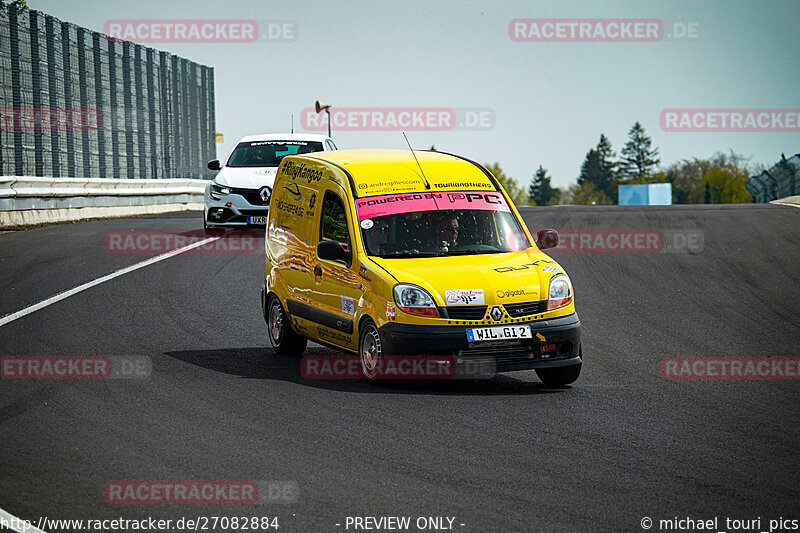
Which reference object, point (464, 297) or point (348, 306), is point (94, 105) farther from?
point (464, 297)

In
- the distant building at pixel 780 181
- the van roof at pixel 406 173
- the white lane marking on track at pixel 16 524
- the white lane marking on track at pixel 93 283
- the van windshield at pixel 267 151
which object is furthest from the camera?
the distant building at pixel 780 181

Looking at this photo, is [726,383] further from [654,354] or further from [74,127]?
[74,127]

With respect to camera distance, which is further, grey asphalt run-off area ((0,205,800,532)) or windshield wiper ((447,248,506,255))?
windshield wiper ((447,248,506,255))

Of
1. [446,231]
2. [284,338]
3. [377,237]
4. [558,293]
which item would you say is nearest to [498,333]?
[558,293]

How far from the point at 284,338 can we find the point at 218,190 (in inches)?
414

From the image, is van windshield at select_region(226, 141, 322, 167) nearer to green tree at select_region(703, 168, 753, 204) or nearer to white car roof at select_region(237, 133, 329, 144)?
white car roof at select_region(237, 133, 329, 144)

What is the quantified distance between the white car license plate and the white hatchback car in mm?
12316

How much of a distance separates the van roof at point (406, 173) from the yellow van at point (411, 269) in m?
0.01

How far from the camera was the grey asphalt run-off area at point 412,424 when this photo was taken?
616 cm

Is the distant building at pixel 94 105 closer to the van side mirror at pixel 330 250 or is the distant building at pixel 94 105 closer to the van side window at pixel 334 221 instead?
the van side window at pixel 334 221

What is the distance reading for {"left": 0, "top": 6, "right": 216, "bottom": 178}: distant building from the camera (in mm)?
26364

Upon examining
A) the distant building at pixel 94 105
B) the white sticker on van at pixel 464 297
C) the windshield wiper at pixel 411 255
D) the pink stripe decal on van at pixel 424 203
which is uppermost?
the distant building at pixel 94 105

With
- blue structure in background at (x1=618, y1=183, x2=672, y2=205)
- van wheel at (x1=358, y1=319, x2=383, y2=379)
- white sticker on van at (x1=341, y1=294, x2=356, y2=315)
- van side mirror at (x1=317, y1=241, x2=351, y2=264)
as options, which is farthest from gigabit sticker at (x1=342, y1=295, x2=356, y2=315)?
blue structure in background at (x1=618, y1=183, x2=672, y2=205)

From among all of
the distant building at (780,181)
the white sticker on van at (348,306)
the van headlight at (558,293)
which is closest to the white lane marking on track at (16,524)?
the white sticker on van at (348,306)
